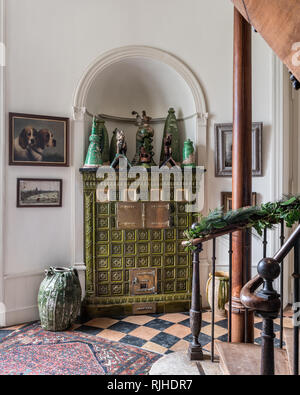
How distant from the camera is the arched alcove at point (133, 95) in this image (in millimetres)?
3936

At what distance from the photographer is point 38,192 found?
3.78 m

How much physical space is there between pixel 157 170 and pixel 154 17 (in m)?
2.01

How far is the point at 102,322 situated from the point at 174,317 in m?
0.87

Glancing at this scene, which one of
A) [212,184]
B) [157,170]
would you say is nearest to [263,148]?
[212,184]

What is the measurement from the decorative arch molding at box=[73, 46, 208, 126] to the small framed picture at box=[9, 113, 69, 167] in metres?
0.31

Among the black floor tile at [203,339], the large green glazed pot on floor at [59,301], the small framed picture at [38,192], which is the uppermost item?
the small framed picture at [38,192]

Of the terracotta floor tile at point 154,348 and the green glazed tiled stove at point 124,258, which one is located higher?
the green glazed tiled stove at point 124,258

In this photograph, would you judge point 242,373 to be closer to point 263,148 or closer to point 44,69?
point 263,148

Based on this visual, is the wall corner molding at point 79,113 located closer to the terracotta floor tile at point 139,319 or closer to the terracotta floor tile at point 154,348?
the terracotta floor tile at point 139,319

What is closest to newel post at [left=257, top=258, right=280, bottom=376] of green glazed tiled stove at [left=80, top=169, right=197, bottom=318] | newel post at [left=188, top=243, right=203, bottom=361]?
newel post at [left=188, top=243, right=203, bottom=361]

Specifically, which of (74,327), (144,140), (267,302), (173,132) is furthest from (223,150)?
(267,302)

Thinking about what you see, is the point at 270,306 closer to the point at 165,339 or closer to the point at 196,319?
the point at 196,319

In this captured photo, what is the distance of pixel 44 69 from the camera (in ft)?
12.5

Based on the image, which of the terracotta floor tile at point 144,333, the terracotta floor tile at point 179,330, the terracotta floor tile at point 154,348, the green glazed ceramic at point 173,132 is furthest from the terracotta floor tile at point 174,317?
the green glazed ceramic at point 173,132
